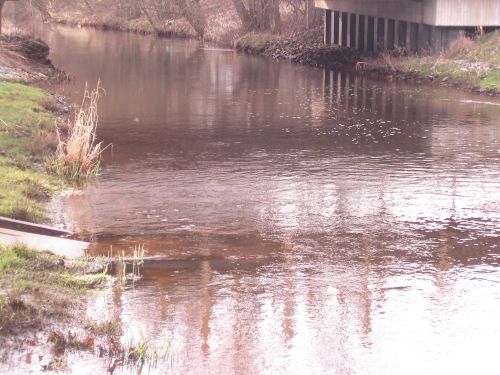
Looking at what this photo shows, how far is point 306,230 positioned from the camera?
48.6 feet

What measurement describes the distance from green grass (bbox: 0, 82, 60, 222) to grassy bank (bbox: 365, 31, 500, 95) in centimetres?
1680

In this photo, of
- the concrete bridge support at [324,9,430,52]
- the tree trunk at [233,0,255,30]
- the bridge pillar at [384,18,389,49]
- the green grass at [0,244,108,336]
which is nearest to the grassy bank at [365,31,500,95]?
the concrete bridge support at [324,9,430,52]

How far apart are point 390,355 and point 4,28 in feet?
127

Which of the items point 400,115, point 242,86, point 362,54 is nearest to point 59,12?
point 362,54

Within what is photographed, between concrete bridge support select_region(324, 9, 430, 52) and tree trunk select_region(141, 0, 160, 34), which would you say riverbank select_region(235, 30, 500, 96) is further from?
tree trunk select_region(141, 0, 160, 34)

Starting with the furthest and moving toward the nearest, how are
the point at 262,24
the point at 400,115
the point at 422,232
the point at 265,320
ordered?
1. the point at 262,24
2. the point at 400,115
3. the point at 422,232
4. the point at 265,320

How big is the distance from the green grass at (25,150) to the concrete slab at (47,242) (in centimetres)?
103

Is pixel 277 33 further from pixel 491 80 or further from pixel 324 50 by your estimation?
pixel 491 80

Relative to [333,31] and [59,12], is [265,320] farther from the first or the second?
[59,12]

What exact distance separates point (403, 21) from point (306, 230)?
32033 mm

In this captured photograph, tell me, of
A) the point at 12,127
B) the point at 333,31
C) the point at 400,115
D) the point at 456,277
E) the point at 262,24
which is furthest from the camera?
the point at 262,24

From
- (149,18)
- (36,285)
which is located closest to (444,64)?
(36,285)

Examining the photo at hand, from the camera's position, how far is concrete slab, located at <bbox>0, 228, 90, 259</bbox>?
40.6 feet

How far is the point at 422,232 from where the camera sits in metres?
14.8
